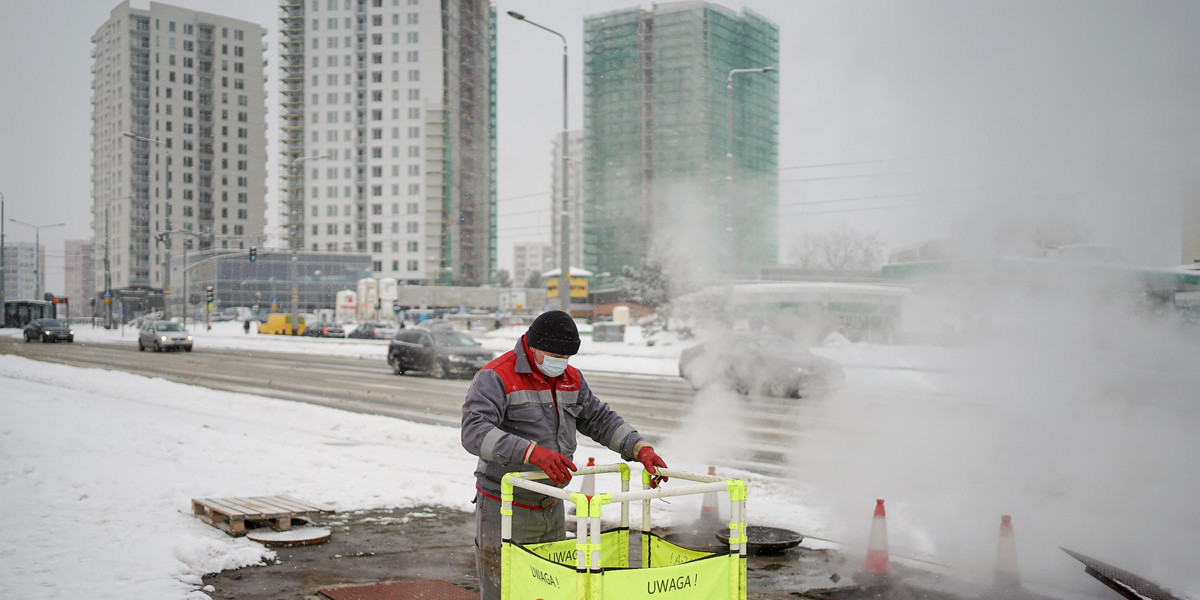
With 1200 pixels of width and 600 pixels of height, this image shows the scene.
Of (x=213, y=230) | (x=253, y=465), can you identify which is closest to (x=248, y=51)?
(x=213, y=230)

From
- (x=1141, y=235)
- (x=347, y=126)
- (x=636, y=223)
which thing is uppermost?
(x=347, y=126)

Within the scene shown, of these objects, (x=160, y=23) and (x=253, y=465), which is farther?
(x=160, y=23)

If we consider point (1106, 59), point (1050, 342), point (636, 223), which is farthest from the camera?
point (636, 223)

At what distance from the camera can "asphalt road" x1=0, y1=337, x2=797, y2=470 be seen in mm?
→ 12367

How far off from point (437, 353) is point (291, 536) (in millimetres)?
16380

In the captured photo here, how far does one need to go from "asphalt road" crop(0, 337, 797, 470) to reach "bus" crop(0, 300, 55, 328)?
27894mm

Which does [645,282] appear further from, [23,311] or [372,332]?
[23,311]

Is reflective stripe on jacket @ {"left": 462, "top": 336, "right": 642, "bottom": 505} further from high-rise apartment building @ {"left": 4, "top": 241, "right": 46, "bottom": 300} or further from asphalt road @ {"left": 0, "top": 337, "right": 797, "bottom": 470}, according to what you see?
high-rise apartment building @ {"left": 4, "top": 241, "right": 46, "bottom": 300}

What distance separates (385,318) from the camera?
206ft

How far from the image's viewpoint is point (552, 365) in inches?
128

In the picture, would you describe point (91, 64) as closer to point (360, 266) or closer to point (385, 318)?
point (385, 318)

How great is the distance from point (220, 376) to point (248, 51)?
25899mm

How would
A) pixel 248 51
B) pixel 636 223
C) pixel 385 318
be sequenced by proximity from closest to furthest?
1. pixel 636 223
2. pixel 248 51
3. pixel 385 318

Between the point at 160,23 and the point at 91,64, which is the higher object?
the point at 160,23
